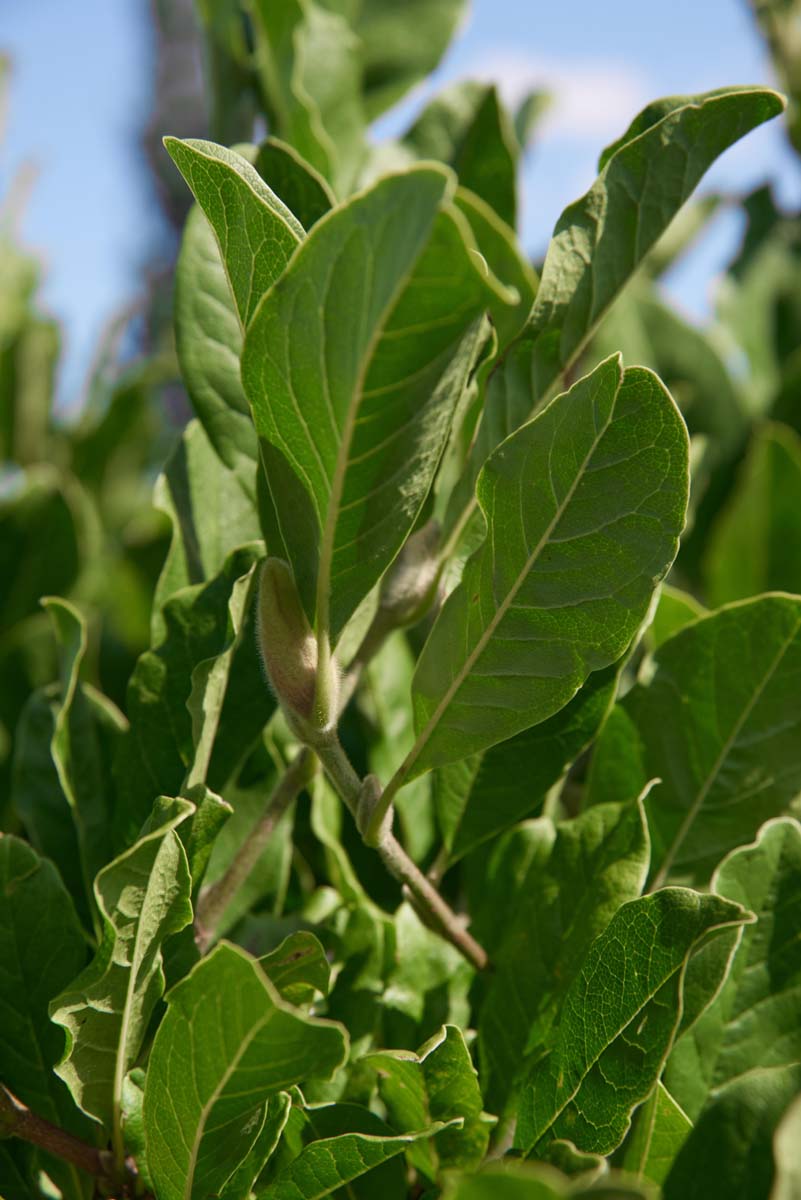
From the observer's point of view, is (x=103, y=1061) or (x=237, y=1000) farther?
(x=103, y=1061)

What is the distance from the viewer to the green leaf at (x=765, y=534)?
140 cm

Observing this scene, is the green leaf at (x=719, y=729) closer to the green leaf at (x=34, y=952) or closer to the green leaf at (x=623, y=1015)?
the green leaf at (x=623, y=1015)

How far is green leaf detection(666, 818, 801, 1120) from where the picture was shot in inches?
31.8

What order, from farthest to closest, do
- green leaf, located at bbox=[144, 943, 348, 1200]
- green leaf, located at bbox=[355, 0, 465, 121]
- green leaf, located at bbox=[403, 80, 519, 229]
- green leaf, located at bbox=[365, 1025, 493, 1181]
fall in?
green leaf, located at bbox=[355, 0, 465, 121]
green leaf, located at bbox=[403, 80, 519, 229]
green leaf, located at bbox=[365, 1025, 493, 1181]
green leaf, located at bbox=[144, 943, 348, 1200]

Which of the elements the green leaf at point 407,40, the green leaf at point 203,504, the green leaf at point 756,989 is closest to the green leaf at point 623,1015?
the green leaf at point 756,989

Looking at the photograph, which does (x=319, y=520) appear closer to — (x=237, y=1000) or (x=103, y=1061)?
(x=237, y=1000)

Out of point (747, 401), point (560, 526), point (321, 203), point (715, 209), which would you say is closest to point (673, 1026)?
point (560, 526)

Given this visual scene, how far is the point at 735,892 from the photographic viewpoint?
81 cm

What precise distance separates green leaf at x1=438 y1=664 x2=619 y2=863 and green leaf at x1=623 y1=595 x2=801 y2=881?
0.26 feet

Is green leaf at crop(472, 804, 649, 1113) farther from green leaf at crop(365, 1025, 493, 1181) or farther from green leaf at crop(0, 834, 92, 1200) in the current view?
green leaf at crop(0, 834, 92, 1200)

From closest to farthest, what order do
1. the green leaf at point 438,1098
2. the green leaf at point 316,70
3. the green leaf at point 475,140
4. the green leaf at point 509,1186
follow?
the green leaf at point 509,1186 < the green leaf at point 438,1098 < the green leaf at point 475,140 < the green leaf at point 316,70

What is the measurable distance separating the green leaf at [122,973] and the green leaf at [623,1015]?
0.25m

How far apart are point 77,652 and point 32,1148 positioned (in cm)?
36

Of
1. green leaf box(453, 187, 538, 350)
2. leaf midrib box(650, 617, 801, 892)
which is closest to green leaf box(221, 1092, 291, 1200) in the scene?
leaf midrib box(650, 617, 801, 892)
